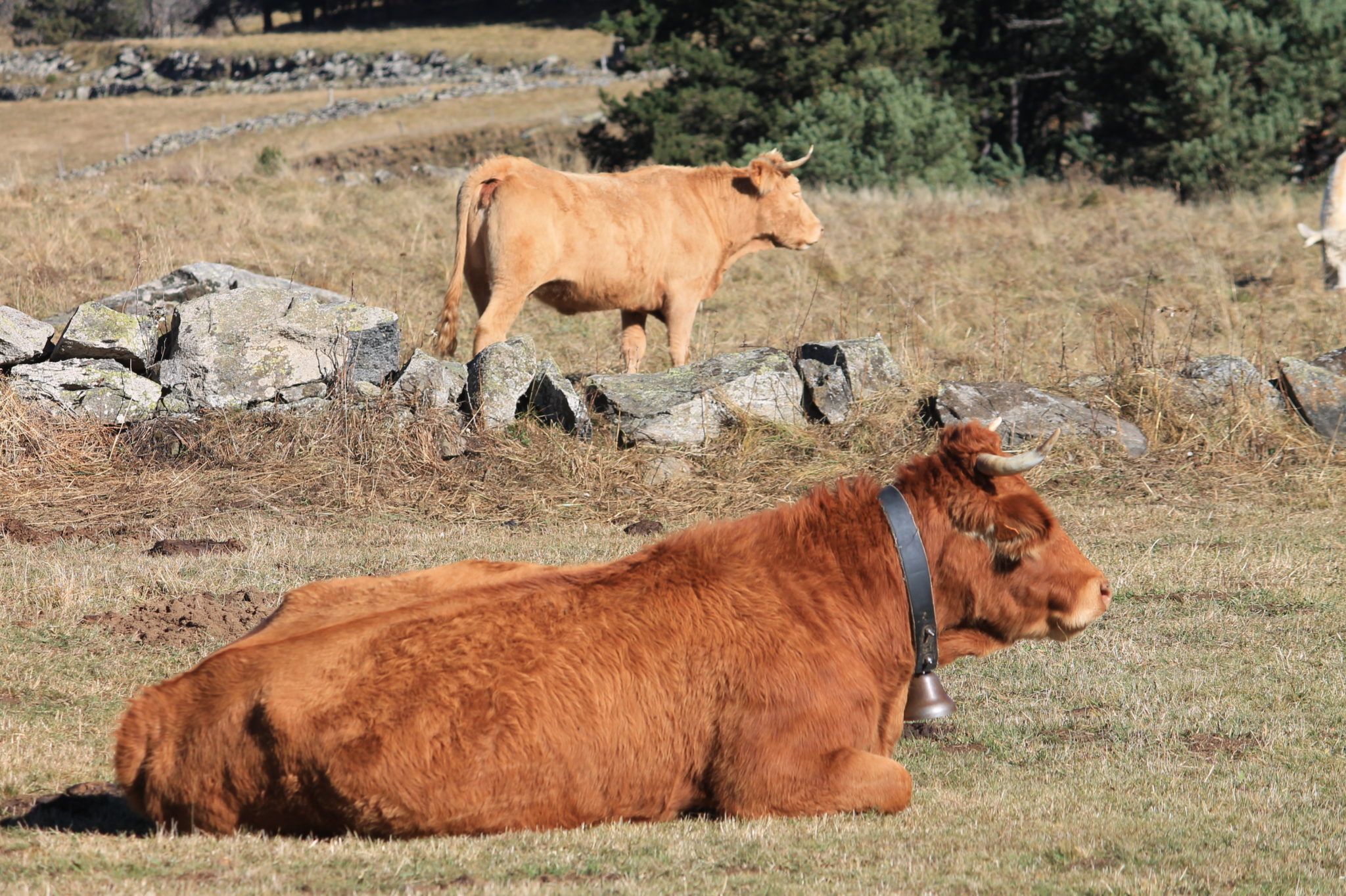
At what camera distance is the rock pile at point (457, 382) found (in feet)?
37.9

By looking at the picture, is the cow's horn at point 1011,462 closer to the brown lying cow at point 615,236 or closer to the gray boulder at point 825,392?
the gray boulder at point 825,392

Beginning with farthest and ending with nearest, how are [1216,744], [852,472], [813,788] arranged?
1. [852,472]
2. [1216,744]
3. [813,788]

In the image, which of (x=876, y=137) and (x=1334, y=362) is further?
(x=876, y=137)

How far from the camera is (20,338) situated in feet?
37.6

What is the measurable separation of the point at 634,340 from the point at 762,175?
→ 235 cm

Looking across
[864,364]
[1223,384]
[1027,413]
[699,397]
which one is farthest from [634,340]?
[1223,384]

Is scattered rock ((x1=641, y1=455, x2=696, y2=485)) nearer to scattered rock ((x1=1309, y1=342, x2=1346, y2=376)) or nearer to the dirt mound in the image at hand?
the dirt mound

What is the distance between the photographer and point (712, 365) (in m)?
12.4

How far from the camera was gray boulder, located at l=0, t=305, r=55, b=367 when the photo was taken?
11.4m

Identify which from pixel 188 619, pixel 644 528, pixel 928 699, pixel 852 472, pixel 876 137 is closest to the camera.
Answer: pixel 928 699

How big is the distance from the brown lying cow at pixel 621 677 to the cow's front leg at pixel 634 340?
8.79m

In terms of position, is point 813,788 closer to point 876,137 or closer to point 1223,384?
point 1223,384

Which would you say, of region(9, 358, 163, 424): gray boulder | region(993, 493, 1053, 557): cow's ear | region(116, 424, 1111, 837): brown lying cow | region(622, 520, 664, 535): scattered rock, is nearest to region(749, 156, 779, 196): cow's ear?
region(622, 520, 664, 535): scattered rock

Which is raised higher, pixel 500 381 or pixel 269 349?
pixel 269 349
